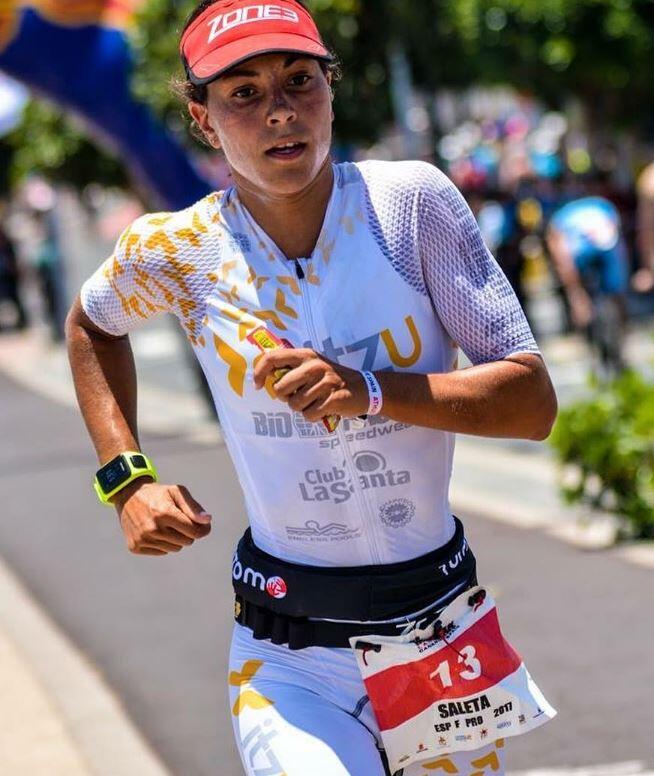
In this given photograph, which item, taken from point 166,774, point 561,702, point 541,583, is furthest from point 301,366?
point 541,583

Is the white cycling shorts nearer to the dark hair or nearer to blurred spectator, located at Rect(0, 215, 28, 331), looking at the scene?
the dark hair

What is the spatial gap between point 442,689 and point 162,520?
573 mm

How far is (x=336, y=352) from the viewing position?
9.58ft

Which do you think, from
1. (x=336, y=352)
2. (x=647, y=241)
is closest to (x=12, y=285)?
(x=647, y=241)

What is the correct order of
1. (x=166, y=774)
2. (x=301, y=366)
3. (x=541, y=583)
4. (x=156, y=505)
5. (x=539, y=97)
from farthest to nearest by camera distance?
1. (x=539, y=97)
2. (x=541, y=583)
3. (x=166, y=774)
4. (x=156, y=505)
5. (x=301, y=366)

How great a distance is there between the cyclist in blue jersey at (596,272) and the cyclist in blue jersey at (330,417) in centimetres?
922

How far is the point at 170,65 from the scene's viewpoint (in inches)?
564

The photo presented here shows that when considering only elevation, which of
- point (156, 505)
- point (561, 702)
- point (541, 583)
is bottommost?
point (541, 583)

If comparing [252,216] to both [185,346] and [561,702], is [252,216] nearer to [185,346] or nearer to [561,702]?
[561,702]

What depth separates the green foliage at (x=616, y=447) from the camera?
809cm

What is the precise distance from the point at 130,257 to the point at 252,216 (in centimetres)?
24

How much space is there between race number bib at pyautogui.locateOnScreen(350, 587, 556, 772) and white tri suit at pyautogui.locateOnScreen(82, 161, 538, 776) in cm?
4

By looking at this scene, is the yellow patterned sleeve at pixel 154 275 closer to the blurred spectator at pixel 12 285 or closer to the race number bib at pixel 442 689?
the race number bib at pixel 442 689

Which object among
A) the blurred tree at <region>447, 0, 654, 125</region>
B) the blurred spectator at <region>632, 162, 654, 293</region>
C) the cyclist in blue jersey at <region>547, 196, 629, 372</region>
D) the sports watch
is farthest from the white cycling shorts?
the blurred tree at <region>447, 0, 654, 125</region>
